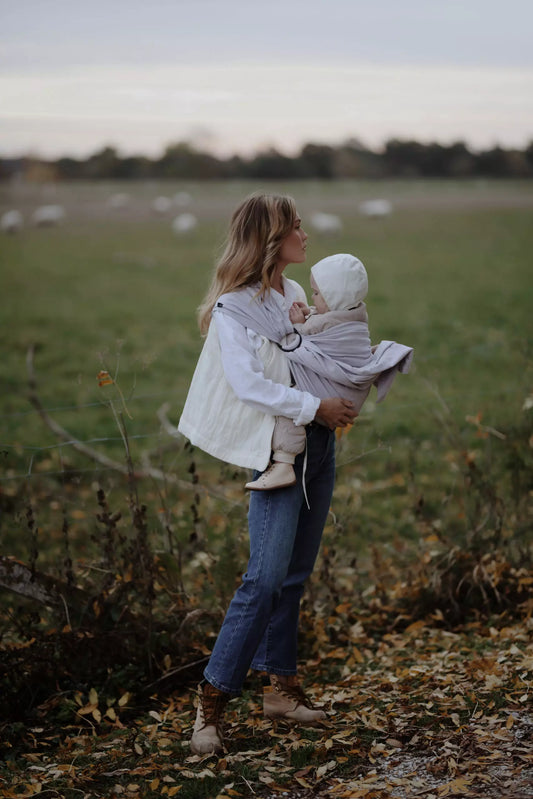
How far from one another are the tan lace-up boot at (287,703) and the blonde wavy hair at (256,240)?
157cm

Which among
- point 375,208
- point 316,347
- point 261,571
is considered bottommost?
point 261,571

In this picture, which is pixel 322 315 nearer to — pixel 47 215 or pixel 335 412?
pixel 335 412

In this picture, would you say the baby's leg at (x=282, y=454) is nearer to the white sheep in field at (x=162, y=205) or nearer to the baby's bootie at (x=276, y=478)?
the baby's bootie at (x=276, y=478)

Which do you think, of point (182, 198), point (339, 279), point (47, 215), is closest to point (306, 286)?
point (339, 279)

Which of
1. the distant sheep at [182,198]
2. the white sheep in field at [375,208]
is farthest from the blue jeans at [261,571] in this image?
the white sheep in field at [375,208]

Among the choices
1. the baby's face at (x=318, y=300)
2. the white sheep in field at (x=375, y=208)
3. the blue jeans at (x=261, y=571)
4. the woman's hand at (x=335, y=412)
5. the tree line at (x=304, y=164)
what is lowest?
the blue jeans at (x=261, y=571)

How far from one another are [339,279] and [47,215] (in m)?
25.5

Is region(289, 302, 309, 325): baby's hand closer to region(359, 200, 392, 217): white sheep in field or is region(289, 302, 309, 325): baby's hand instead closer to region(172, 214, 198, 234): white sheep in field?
region(172, 214, 198, 234): white sheep in field

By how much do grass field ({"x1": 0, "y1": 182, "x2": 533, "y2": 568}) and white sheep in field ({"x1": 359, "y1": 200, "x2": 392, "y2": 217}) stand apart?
0.31 metres

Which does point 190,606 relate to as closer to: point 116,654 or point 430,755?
point 116,654

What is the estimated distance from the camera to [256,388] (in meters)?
2.94

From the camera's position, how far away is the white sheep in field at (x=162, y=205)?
1184 inches

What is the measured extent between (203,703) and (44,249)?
22782 mm

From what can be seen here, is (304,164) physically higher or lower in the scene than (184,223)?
higher
